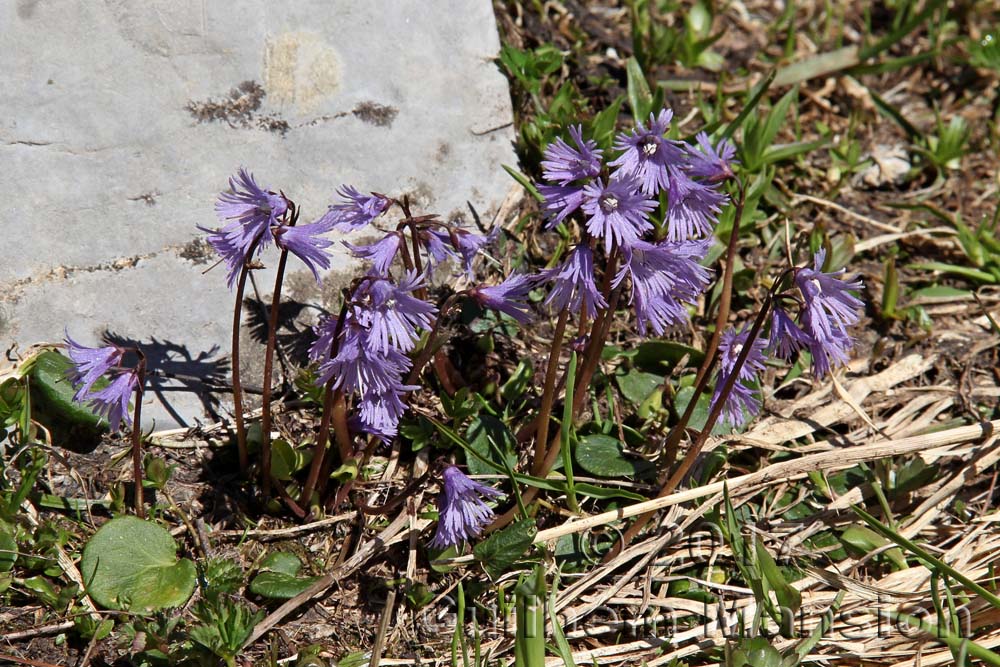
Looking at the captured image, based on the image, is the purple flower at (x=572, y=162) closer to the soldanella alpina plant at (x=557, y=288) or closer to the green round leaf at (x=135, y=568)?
the soldanella alpina plant at (x=557, y=288)

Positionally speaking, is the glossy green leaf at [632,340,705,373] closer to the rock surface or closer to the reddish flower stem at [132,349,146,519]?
the rock surface

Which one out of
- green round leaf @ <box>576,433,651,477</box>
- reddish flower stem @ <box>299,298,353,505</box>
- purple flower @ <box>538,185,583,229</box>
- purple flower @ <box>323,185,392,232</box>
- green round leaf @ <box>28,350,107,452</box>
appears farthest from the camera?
green round leaf @ <box>576,433,651,477</box>

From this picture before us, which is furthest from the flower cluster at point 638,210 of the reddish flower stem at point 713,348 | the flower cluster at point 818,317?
the flower cluster at point 818,317

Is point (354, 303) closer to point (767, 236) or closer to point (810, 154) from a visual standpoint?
point (767, 236)

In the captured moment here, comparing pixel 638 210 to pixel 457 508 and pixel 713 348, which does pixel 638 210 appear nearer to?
pixel 713 348

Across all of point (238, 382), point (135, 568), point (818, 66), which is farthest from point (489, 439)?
point (818, 66)

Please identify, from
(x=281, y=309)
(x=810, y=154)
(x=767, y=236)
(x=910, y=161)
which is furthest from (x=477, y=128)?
(x=910, y=161)

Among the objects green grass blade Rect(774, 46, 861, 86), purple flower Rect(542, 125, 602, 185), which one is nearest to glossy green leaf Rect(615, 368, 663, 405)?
purple flower Rect(542, 125, 602, 185)
